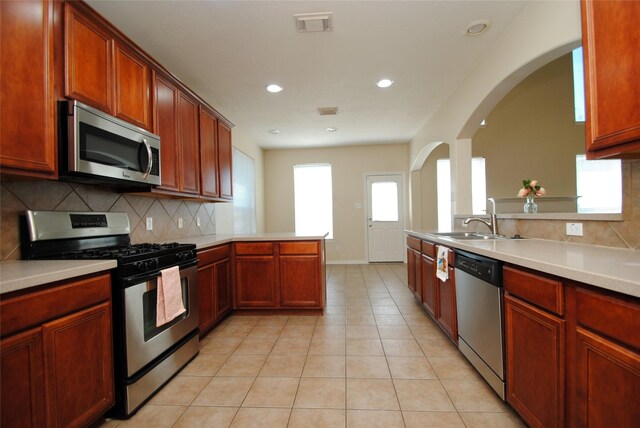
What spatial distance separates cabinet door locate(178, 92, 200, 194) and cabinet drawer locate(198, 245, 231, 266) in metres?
0.61

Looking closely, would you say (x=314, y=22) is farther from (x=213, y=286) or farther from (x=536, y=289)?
(x=213, y=286)

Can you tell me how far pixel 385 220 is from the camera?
6152 millimetres

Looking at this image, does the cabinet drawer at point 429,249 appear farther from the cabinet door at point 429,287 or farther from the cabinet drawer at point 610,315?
the cabinet drawer at point 610,315

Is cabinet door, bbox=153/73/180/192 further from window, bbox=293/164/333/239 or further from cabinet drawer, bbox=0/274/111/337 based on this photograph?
window, bbox=293/164/333/239

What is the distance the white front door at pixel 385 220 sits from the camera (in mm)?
6109

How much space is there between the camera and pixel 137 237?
2.38m

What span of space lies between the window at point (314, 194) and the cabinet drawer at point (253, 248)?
3270 mm

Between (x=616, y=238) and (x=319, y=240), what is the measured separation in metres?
2.25

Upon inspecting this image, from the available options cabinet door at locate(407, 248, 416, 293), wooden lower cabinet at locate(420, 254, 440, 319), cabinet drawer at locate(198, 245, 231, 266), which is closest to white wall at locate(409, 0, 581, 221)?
cabinet door at locate(407, 248, 416, 293)

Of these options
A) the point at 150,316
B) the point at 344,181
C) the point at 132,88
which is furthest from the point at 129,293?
the point at 344,181

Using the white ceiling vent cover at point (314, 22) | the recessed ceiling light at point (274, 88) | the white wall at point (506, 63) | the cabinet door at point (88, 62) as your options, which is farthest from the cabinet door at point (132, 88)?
the white wall at point (506, 63)

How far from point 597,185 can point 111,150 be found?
23.2 ft

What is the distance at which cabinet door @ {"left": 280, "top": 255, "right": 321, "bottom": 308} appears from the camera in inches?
118

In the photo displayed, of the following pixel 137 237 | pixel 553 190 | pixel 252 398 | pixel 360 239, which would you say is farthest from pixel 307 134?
pixel 553 190
